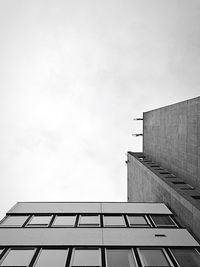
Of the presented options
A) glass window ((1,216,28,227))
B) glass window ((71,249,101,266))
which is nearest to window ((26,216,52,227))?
glass window ((1,216,28,227))

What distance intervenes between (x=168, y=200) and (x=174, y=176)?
6590 millimetres

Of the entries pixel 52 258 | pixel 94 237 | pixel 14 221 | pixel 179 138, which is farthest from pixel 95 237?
pixel 179 138

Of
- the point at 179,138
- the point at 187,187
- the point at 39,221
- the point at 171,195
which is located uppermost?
the point at 179,138

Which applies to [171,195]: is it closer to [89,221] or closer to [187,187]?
[187,187]

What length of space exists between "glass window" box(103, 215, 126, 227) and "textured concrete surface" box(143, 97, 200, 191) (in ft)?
26.8

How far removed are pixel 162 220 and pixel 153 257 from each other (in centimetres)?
608

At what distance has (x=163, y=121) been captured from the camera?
35094 mm

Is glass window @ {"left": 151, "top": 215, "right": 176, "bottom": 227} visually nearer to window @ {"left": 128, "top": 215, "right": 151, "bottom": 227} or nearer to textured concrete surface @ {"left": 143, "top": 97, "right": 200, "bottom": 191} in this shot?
window @ {"left": 128, "top": 215, "right": 151, "bottom": 227}

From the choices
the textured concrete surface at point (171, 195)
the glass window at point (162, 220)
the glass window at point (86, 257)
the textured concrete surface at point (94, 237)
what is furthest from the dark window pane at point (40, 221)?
the textured concrete surface at point (171, 195)

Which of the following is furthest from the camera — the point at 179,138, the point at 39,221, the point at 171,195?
the point at 179,138

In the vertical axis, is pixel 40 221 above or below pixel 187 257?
above

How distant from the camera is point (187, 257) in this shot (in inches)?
631

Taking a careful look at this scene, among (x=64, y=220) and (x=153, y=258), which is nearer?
(x=153, y=258)

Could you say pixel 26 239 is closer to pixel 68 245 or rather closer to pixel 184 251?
pixel 68 245
